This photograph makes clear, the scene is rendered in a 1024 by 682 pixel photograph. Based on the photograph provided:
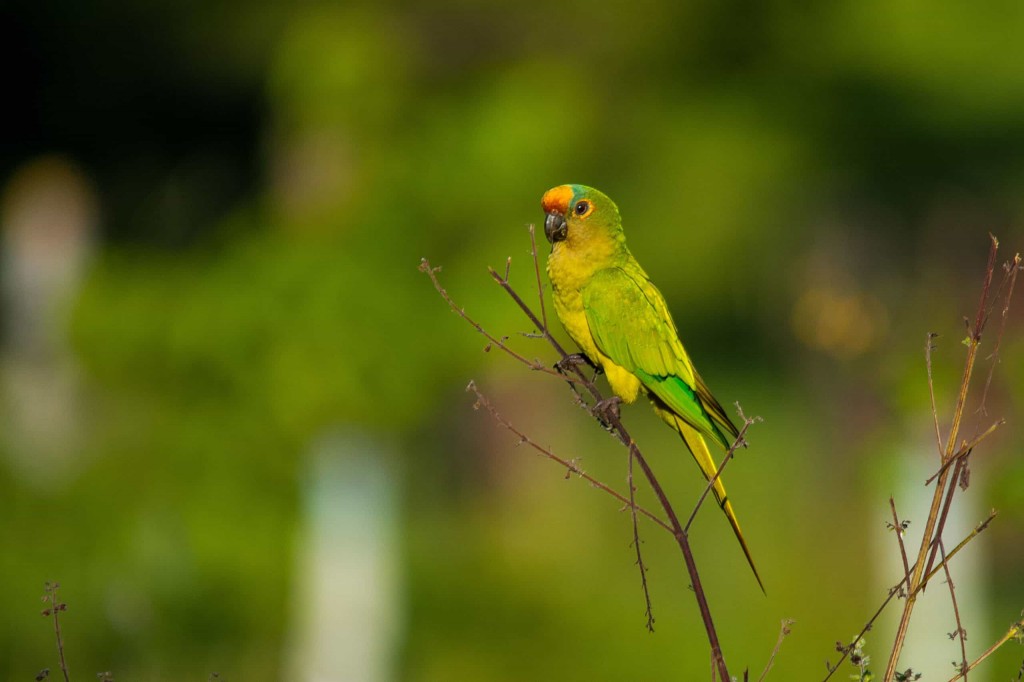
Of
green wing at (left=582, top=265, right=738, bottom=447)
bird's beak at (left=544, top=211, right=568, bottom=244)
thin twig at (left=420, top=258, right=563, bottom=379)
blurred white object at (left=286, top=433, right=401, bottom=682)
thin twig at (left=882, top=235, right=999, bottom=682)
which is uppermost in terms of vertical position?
blurred white object at (left=286, top=433, right=401, bottom=682)

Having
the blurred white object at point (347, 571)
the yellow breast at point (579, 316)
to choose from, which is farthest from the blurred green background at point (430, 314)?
the yellow breast at point (579, 316)

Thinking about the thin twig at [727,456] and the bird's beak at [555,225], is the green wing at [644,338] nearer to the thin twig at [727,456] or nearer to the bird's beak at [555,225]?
the bird's beak at [555,225]

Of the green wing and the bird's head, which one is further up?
the bird's head

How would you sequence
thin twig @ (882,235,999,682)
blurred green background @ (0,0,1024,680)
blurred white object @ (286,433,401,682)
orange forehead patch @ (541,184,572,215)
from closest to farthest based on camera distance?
thin twig @ (882,235,999,682)
orange forehead patch @ (541,184,572,215)
blurred green background @ (0,0,1024,680)
blurred white object @ (286,433,401,682)

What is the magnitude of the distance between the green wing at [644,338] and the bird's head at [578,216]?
0.07m

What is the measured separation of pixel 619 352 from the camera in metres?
1.82

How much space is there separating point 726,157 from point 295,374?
2.34 m

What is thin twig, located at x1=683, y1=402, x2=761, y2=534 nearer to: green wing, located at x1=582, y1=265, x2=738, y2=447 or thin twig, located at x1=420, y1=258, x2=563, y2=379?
thin twig, located at x1=420, y1=258, x2=563, y2=379

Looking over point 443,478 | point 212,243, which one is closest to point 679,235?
point 443,478

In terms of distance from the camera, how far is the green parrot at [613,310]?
5.75 feet

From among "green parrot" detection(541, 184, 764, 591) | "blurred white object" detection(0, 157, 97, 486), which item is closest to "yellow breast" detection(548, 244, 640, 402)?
"green parrot" detection(541, 184, 764, 591)

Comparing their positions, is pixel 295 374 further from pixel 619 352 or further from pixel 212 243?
pixel 619 352

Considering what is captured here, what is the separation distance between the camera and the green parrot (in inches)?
69.0

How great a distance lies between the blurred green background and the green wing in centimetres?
88
